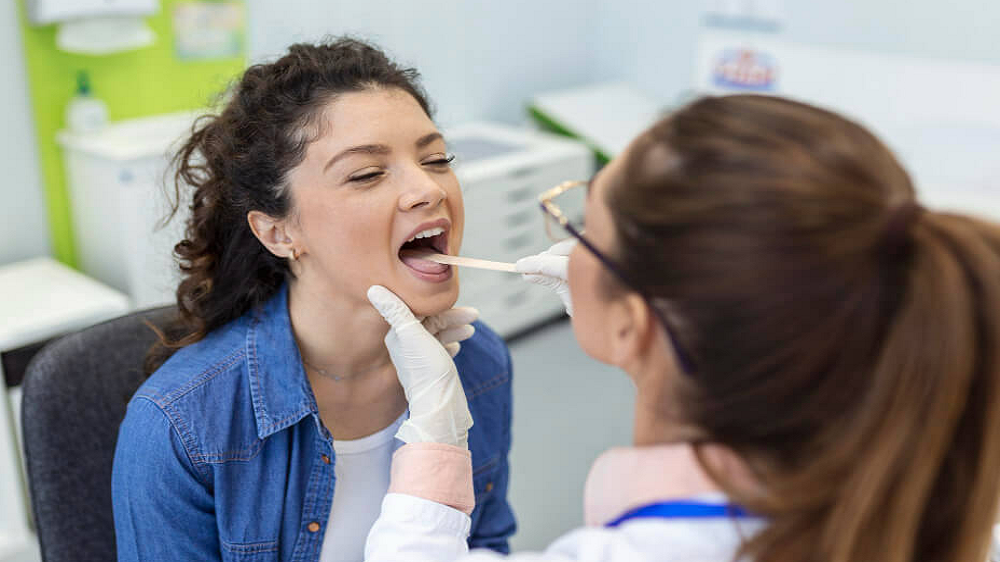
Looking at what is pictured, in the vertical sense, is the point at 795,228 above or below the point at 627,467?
above

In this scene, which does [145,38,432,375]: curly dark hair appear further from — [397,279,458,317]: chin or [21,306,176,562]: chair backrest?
[397,279,458,317]: chin

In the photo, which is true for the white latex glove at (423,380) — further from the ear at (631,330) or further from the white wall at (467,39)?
the white wall at (467,39)

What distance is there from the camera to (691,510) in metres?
0.67

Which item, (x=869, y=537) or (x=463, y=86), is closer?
(x=869, y=537)

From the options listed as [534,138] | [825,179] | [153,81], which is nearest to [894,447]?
[825,179]

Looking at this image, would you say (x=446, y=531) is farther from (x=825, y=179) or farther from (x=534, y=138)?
(x=534, y=138)

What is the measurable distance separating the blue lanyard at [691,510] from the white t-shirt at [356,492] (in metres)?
0.60

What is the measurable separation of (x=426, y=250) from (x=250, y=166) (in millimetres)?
276

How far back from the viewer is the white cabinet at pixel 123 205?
2359mm

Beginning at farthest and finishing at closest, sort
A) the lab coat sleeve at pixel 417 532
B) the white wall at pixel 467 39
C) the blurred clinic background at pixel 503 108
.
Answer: the white wall at pixel 467 39
the blurred clinic background at pixel 503 108
the lab coat sleeve at pixel 417 532

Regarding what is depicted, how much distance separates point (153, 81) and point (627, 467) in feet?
7.99

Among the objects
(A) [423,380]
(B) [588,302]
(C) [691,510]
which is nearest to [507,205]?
(A) [423,380]

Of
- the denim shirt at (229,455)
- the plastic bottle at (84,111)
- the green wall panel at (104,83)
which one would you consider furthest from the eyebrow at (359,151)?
the plastic bottle at (84,111)

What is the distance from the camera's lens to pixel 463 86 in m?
3.74
